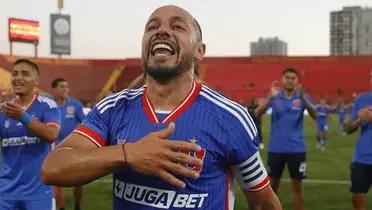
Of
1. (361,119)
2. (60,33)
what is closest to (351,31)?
(60,33)

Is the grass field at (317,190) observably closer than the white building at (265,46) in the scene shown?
Yes

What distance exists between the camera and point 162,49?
2361 mm

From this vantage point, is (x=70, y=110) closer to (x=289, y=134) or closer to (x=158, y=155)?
(x=289, y=134)

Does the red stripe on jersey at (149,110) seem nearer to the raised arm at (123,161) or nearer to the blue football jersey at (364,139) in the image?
the raised arm at (123,161)

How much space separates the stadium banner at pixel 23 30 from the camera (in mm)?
59781

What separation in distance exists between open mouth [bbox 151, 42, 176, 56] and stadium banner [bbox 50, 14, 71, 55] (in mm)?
61793

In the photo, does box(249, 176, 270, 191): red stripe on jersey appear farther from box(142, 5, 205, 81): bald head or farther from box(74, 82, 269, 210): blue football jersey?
box(142, 5, 205, 81): bald head

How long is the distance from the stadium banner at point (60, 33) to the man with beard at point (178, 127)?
61.6 meters

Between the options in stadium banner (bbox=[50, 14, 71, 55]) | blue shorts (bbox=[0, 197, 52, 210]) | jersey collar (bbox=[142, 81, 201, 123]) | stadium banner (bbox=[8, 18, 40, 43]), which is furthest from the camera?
stadium banner (bbox=[50, 14, 71, 55])

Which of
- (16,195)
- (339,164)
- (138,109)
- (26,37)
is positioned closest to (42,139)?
(16,195)

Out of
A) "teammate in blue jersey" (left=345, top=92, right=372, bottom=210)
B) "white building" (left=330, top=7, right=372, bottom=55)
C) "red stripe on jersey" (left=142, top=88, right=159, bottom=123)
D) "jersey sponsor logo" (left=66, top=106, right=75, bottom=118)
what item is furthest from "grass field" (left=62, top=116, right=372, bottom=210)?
"white building" (left=330, top=7, right=372, bottom=55)

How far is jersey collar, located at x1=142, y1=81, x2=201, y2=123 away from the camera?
2.46 meters

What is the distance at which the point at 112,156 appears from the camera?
2080 millimetres

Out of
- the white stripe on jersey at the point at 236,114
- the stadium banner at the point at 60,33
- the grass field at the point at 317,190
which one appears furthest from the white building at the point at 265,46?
the white stripe on jersey at the point at 236,114
